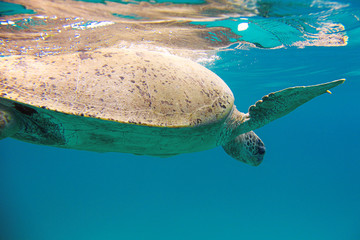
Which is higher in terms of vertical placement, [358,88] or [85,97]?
[85,97]

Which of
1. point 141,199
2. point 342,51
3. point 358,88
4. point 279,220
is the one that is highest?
point 342,51

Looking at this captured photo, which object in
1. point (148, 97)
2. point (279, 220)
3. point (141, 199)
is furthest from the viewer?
point (141, 199)

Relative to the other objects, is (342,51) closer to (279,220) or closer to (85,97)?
(85,97)

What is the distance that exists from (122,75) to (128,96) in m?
0.33

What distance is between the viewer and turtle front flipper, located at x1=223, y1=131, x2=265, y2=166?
401cm

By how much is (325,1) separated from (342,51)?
808 cm

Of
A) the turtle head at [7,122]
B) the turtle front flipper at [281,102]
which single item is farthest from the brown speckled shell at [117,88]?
the turtle front flipper at [281,102]

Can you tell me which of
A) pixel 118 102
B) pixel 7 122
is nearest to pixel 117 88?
pixel 118 102

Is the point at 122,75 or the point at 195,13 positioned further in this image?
the point at 195,13

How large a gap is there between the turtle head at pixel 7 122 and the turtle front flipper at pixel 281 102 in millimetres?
2952

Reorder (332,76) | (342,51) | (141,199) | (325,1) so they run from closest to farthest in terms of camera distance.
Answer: (325,1) < (342,51) < (332,76) < (141,199)

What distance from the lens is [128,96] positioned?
229cm

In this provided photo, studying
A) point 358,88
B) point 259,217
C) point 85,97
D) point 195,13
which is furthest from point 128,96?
point 358,88

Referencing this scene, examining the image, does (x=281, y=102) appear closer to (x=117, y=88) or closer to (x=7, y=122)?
(x=117, y=88)
